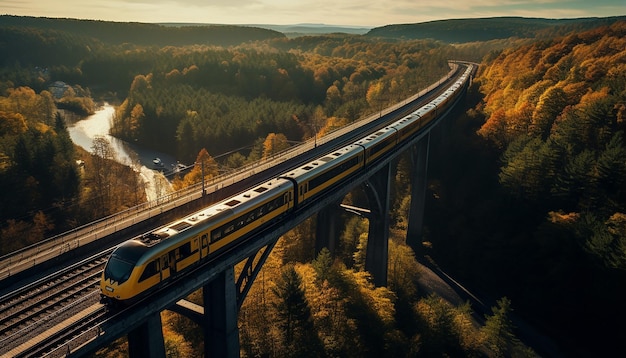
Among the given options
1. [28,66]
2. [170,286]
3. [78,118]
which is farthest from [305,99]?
[28,66]

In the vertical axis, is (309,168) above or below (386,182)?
above

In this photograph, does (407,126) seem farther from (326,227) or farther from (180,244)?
(180,244)

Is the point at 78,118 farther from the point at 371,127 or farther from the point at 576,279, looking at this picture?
the point at 576,279

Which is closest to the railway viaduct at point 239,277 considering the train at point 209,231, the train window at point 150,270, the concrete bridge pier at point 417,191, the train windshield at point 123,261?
the train at point 209,231

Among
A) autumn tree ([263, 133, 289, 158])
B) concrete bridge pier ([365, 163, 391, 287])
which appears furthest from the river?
concrete bridge pier ([365, 163, 391, 287])

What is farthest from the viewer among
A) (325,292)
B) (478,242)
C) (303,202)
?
(478,242)

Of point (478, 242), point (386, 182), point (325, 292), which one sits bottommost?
point (478, 242)
